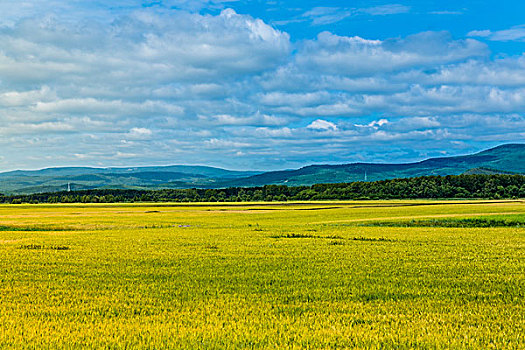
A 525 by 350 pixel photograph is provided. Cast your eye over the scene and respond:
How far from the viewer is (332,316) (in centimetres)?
1160

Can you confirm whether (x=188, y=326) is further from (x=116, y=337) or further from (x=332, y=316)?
(x=332, y=316)

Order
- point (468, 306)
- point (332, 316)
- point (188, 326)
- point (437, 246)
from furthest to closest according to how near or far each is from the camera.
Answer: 1. point (437, 246)
2. point (468, 306)
3. point (332, 316)
4. point (188, 326)

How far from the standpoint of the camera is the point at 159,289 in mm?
15086

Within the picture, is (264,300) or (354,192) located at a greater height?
(354,192)

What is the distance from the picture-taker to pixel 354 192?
166 m

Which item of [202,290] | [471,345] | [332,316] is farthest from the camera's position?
[202,290]

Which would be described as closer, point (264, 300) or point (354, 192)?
point (264, 300)

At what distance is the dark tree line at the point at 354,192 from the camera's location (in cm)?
15500

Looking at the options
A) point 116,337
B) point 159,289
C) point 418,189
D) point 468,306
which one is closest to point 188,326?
point 116,337

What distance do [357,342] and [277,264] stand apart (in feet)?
36.0

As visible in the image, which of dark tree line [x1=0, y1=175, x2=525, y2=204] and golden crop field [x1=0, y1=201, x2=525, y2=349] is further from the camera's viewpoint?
dark tree line [x1=0, y1=175, x2=525, y2=204]

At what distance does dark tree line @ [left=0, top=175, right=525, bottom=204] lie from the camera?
15500 centimetres

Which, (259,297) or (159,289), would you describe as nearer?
(259,297)

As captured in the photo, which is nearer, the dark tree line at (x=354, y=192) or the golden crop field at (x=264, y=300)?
the golden crop field at (x=264, y=300)
